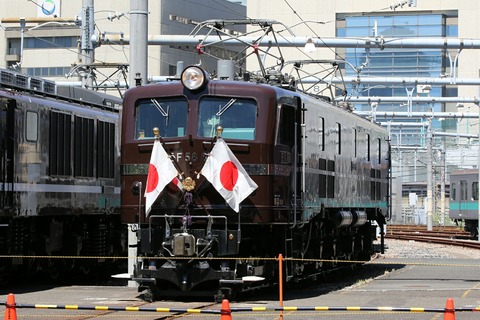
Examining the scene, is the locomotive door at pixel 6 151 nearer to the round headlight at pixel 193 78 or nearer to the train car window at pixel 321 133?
the round headlight at pixel 193 78

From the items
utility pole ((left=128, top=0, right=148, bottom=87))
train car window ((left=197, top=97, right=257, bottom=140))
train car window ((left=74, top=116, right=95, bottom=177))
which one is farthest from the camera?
train car window ((left=74, top=116, right=95, bottom=177))

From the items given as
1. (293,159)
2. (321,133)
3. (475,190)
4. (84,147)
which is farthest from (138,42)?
(475,190)

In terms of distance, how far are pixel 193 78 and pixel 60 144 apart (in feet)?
15.8

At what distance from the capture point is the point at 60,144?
21234 millimetres

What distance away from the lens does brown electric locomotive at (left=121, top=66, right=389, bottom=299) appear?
655 inches

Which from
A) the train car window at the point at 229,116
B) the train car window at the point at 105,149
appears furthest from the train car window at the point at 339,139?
the train car window at the point at 105,149

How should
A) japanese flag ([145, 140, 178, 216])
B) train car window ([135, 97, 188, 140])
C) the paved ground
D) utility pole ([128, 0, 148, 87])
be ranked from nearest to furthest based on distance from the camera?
the paved ground
japanese flag ([145, 140, 178, 216])
train car window ([135, 97, 188, 140])
utility pole ([128, 0, 148, 87])

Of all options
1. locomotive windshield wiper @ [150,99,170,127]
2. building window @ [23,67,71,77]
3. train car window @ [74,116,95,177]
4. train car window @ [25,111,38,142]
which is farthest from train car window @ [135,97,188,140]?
building window @ [23,67,71,77]

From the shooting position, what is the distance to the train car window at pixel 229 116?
17.2 meters

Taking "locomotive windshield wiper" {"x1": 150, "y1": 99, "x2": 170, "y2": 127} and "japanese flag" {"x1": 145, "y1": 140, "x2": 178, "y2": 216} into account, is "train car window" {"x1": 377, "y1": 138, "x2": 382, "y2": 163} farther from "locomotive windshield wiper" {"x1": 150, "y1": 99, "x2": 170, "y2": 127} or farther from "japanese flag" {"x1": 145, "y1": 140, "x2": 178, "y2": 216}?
"japanese flag" {"x1": 145, "y1": 140, "x2": 178, "y2": 216}

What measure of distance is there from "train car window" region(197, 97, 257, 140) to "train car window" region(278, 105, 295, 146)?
51 centimetres

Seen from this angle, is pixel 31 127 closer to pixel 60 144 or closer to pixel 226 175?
pixel 60 144

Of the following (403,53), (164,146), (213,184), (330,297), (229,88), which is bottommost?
(330,297)

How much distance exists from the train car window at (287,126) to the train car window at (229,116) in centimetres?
51
